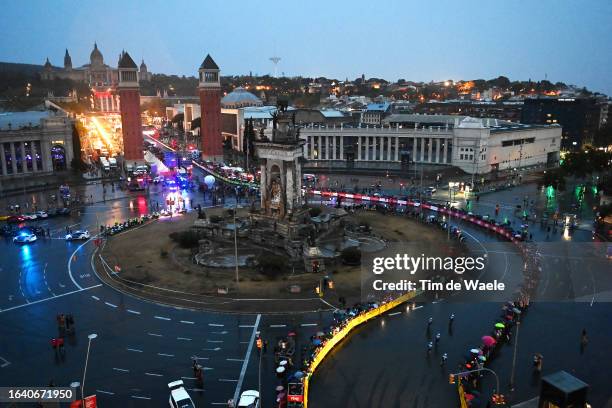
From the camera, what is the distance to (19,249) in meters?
56.0

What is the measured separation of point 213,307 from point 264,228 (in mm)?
17901

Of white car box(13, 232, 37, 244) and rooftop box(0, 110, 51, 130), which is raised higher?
rooftop box(0, 110, 51, 130)

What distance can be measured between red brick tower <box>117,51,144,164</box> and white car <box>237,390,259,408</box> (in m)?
102

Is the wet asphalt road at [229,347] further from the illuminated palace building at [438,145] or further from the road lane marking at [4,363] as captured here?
the illuminated palace building at [438,145]

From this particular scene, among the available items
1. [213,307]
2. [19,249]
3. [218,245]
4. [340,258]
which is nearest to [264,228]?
[218,245]

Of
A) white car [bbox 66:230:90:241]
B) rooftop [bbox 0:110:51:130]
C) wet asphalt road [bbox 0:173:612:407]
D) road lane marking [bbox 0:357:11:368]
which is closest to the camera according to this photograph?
wet asphalt road [bbox 0:173:612:407]

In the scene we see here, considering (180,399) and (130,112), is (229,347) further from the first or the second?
(130,112)

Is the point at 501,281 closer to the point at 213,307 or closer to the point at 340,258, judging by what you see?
the point at 340,258

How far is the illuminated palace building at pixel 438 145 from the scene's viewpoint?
111 metres

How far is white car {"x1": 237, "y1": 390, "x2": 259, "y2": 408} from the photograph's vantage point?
2583 centimetres

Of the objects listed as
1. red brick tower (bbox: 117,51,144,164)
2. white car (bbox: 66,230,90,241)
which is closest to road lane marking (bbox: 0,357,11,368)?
white car (bbox: 66,230,90,241)

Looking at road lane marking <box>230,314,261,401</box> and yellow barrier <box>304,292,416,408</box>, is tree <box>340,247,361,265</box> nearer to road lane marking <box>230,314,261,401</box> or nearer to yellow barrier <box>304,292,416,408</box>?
yellow barrier <box>304,292,416,408</box>

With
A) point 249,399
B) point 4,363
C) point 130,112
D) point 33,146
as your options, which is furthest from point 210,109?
point 249,399

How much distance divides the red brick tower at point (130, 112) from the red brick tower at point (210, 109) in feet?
55.2
